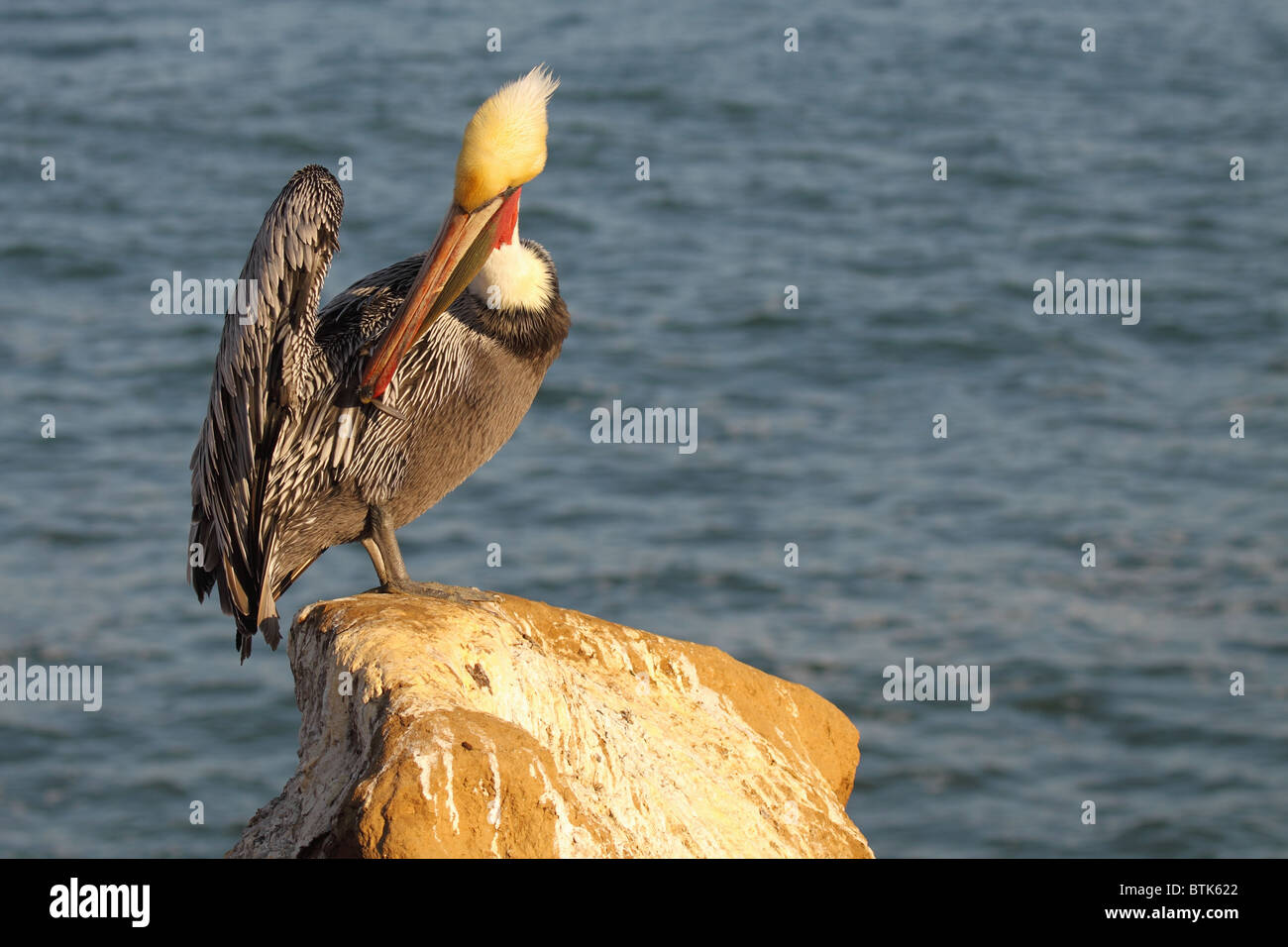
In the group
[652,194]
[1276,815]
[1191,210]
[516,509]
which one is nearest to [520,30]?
[652,194]

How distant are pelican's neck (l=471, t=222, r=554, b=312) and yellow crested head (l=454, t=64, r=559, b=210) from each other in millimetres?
328

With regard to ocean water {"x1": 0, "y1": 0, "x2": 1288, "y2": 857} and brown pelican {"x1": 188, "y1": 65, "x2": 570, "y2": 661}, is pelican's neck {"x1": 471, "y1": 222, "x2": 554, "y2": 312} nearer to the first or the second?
brown pelican {"x1": 188, "y1": 65, "x2": 570, "y2": 661}

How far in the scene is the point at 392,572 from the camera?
23.8 ft

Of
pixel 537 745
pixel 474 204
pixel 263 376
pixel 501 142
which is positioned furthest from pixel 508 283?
pixel 537 745

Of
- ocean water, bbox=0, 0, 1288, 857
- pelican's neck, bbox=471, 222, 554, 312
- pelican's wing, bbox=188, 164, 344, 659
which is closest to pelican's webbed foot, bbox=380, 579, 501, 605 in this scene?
pelican's wing, bbox=188, 164, 344, 659

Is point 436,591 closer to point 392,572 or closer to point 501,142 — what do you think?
point 392,572

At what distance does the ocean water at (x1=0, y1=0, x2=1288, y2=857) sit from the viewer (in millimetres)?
17609

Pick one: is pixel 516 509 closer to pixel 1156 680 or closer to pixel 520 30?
pixel 1156 680

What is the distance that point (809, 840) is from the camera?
7.26 m

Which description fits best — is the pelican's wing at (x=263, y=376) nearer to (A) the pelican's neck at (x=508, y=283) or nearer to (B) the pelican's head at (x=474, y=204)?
(B) the pelican's head at (x=474, y=204)

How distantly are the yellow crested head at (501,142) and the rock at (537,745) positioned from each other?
178 cm

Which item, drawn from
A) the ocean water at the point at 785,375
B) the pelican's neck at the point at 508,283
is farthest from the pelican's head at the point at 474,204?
the ocean water at the point at 785,375
